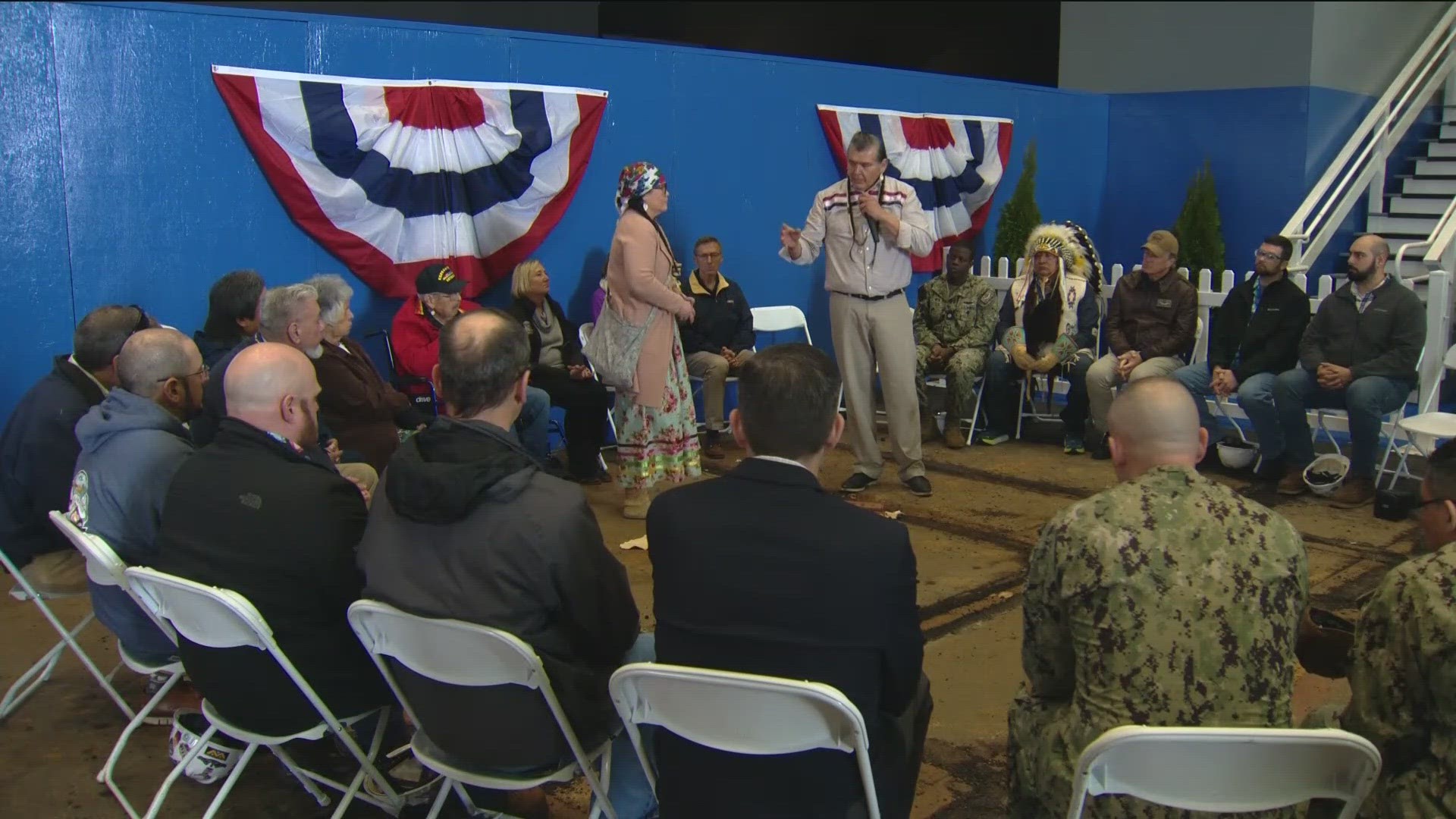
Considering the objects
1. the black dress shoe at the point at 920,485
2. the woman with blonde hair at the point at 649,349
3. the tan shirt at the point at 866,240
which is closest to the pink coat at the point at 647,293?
the woman with blonde hair at the point at 649,349

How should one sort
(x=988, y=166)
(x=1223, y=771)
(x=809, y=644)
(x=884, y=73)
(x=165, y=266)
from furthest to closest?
(x=988, y=166), (x=884, y=73), (x=165, y=266), (x=809, y=644), (x=1223, y=771)

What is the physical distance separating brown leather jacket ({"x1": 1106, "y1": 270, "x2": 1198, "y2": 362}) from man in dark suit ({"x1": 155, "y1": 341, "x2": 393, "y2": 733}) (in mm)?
5219

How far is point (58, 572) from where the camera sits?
352 centimetres

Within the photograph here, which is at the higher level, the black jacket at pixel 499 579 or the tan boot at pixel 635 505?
the black jacket at pixel 499 579

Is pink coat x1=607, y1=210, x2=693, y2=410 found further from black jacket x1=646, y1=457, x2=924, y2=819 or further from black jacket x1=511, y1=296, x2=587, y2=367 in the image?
black jacket x1=646, y1=457, x2=924, y2=819

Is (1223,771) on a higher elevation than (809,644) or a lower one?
lower

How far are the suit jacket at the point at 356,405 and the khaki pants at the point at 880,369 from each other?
88.1 inches

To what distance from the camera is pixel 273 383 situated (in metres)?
2.80

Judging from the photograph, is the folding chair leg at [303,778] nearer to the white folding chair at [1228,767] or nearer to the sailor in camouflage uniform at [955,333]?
the white folding chair at [1228,767]

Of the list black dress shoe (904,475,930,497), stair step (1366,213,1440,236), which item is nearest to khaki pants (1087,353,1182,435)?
black dress shoe (904,475,930,497)

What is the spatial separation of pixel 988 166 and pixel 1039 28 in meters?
4.06

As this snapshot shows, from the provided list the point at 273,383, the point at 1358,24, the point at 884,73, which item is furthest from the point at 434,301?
the point at 1358,24

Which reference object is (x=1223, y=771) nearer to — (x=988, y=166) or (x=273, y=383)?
(x=273, y=383)

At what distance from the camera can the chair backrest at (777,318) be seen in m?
7.58
